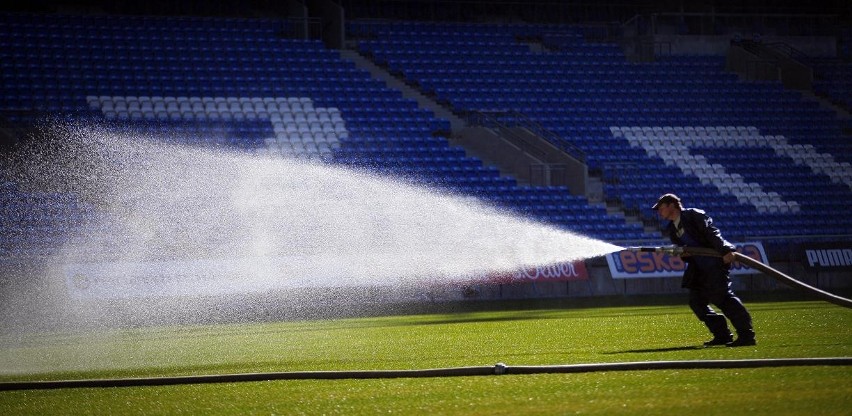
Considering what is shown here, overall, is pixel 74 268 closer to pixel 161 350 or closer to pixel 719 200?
pixel 161 350

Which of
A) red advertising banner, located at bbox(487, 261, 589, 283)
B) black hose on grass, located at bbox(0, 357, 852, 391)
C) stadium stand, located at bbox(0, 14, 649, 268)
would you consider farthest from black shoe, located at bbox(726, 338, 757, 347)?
stadium stand, located at bbox(0, 14, 649, 268)

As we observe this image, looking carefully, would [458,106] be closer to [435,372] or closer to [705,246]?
[705,246]

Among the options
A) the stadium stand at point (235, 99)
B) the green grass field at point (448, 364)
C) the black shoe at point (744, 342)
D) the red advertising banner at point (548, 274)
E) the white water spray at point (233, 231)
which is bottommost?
the green grass field at point (448, 364)

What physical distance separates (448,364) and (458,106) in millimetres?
30614

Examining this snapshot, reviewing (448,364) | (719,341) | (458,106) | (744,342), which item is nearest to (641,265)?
(458,106)

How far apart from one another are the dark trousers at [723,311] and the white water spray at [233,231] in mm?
11178

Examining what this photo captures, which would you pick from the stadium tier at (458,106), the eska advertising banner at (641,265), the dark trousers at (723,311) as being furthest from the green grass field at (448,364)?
the stadium tier at (458,106)

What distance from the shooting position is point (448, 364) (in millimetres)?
13844

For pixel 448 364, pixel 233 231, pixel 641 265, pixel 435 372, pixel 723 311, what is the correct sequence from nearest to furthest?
pixel 435 372
pixel 448 364
pixel 723 311
pixel 233 231
pixel 641 265

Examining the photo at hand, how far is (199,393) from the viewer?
1204 cm

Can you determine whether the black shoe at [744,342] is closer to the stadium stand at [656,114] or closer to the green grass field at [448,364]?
the green grass field at [448,364]

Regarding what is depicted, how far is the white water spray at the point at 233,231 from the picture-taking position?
2891 cm

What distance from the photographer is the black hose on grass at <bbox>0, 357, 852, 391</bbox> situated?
12148 mm

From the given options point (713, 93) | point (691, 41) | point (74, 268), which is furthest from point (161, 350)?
point (691, 41)
